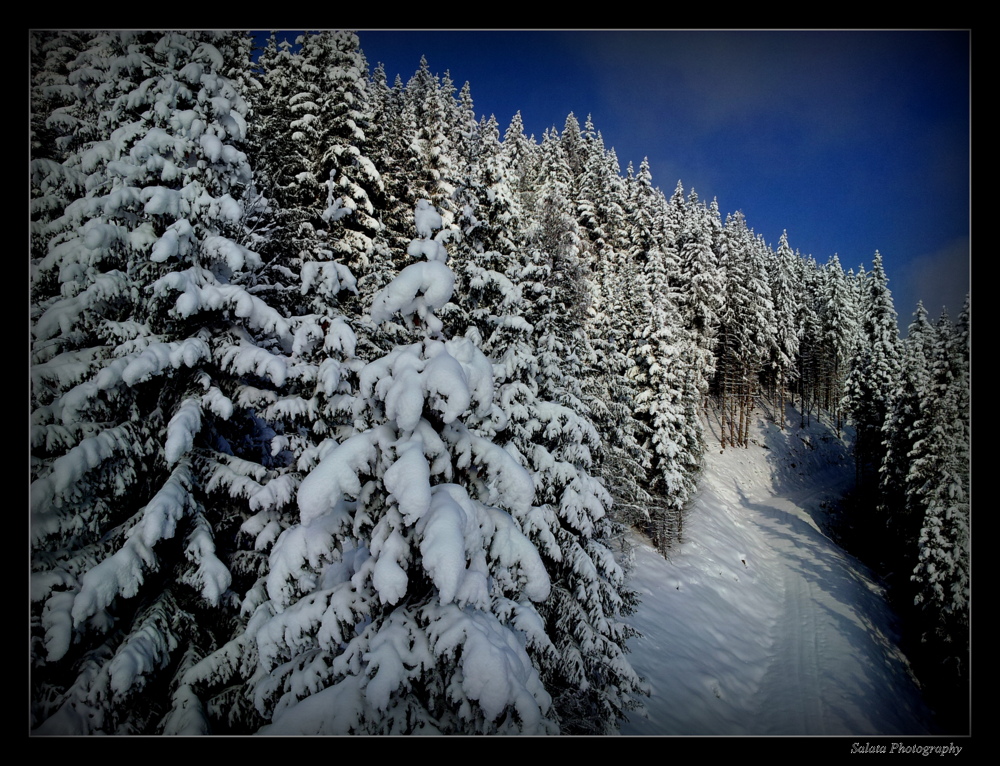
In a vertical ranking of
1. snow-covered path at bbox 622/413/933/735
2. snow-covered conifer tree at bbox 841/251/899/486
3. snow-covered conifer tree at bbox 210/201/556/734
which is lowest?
snow-covered path at bbox 622/413/933/735

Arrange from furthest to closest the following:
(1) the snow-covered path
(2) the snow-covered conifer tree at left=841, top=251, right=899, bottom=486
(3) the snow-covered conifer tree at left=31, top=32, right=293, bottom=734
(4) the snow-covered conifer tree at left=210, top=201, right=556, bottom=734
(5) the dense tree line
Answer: (2) the snow-covered conifer tree at left=841, top=251, right=899, bottom=486 < (1) the snow-covered path < (3) the snow-covered conifer tree at left=31, top=32, right=293, bottom=734 < (5) the dense tree line < (4) the snow-covered conifer tree at left=210, top=201, right=556, bottom=734

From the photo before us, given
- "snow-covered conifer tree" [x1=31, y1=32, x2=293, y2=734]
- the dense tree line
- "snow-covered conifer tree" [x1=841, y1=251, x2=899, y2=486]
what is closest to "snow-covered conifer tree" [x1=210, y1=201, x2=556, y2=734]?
the dense tree line

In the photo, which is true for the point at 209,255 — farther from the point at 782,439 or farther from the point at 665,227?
the point at 782,439

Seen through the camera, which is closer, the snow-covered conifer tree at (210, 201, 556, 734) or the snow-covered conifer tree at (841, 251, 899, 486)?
the snow-covered conifer tree at (210, 201, 556, 734)

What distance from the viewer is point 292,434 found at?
7586 millimetres

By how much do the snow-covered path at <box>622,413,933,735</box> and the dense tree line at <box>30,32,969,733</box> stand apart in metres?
2.97

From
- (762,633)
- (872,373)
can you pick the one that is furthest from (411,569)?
(872,373)

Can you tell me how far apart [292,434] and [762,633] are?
1956 cm

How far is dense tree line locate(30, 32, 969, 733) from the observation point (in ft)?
13.8

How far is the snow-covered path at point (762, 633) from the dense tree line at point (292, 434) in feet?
9.74

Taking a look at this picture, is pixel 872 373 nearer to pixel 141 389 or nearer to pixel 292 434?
pixel 292 434

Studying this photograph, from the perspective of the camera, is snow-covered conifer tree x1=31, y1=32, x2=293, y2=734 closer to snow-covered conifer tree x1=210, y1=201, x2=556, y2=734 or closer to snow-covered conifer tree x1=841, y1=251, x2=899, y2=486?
snow-covered conifer tree x1=210, y1=201, x2=556, y2=734

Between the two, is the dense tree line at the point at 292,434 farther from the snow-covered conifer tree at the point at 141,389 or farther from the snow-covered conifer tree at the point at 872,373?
the snow-covered conifer tree at the point at 872,373
